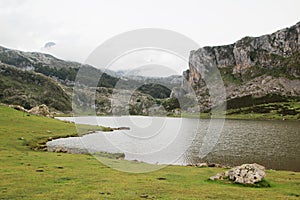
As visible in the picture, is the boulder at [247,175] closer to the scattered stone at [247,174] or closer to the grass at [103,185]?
the scattered stone at [247,174]

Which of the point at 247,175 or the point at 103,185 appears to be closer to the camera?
the point at 103,185

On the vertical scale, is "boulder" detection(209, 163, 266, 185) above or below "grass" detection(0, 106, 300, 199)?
above

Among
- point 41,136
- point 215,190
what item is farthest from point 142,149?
point 215,190

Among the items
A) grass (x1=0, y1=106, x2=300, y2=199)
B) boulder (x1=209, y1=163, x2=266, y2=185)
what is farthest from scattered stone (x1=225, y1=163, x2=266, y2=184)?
grass (x1=0, y1=106, x2=300, y2=199)

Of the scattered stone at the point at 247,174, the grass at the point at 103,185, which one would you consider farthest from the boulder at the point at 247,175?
the grass at the point at 103,185

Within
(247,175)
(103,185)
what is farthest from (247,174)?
(103,185)

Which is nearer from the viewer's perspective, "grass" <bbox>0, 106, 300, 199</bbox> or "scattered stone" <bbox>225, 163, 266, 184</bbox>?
"grass" <bbox>0, 106, 300, 199</bbox>

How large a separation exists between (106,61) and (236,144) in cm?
5210

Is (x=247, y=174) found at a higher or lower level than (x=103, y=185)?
higher

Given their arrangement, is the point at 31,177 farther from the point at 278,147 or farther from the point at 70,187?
the point at 278,147

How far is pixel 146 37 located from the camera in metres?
29.5

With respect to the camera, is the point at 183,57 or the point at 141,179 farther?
the point at 183,57

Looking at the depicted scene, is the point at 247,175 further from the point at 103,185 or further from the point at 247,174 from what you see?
the point at 103,185

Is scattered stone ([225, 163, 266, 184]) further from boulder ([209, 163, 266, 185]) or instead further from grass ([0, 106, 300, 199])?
grass ([0, 106, 300, 199])
